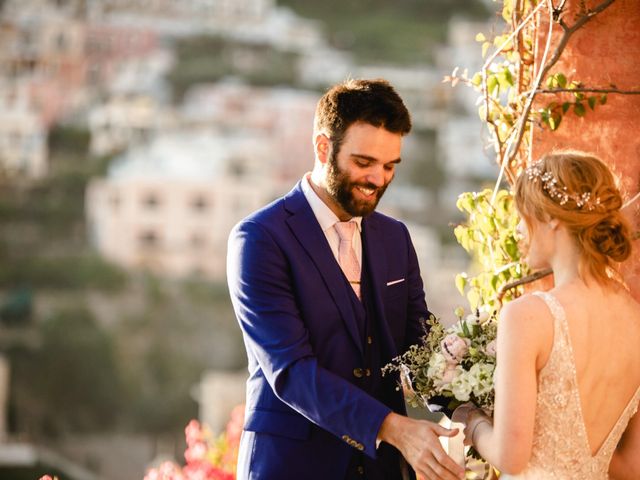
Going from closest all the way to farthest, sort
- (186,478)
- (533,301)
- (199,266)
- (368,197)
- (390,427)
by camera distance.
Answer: (533,301)
(390,427)
(368,197)
(186,478)
(199,266)

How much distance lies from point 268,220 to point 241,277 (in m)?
0.16

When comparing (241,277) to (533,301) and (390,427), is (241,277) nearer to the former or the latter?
(390,427)

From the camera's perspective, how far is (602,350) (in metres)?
2.10

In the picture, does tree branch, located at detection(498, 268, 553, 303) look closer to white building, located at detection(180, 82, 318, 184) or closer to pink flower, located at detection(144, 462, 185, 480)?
pink flower, located at detection(144, 462, 185, 480)

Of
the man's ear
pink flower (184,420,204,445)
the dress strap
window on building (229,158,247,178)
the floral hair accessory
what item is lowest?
pink flower (184,420,204,445)

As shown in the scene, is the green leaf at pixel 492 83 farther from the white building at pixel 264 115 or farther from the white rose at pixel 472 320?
the white building at pixel 264 115

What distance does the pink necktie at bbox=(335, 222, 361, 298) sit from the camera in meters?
2.58

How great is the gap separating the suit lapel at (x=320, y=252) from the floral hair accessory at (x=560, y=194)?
582mm

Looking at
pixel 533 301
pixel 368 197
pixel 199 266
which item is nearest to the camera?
pixel 533 301

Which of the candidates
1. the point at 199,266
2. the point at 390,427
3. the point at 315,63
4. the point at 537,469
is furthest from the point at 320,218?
the point at 315,63

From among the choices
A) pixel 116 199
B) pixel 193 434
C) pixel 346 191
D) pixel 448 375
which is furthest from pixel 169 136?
pixel 448 375

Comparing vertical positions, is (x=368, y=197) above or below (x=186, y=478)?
above

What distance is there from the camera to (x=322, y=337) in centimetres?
244

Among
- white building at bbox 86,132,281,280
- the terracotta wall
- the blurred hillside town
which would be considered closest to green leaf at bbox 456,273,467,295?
the terracotta wall
